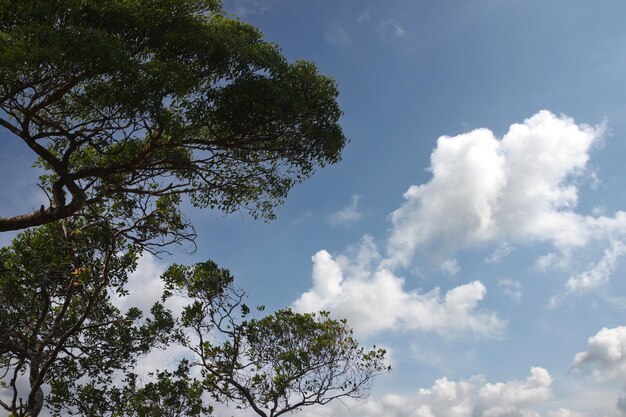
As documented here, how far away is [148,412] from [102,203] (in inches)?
357

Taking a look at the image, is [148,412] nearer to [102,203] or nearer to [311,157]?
[102,203]

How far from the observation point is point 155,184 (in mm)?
13094

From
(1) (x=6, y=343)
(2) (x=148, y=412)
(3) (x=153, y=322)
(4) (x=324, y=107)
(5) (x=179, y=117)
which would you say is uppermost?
(4) (x=324, y=107)

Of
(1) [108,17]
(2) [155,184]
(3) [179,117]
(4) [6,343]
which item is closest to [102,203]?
(2) [155,184]

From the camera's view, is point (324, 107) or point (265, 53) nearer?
point (265, 53)

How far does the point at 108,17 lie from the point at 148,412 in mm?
13256

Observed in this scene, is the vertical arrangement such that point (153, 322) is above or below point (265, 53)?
below

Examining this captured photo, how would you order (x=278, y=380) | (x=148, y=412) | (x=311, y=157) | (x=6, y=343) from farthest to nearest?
1. (x=148, y=412)
2. (x=278, y=380)
3. (x=6, y=343)
4. (x=311, y=157)

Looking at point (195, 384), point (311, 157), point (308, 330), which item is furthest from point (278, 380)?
point (311, 157)

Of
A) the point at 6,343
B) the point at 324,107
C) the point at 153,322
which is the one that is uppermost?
the point at 324,107

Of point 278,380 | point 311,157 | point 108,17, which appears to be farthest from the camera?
point 278,380

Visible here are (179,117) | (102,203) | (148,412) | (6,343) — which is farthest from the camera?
(148,412)

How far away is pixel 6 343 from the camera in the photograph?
15594 mm

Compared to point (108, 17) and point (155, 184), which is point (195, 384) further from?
point (108, 17)
